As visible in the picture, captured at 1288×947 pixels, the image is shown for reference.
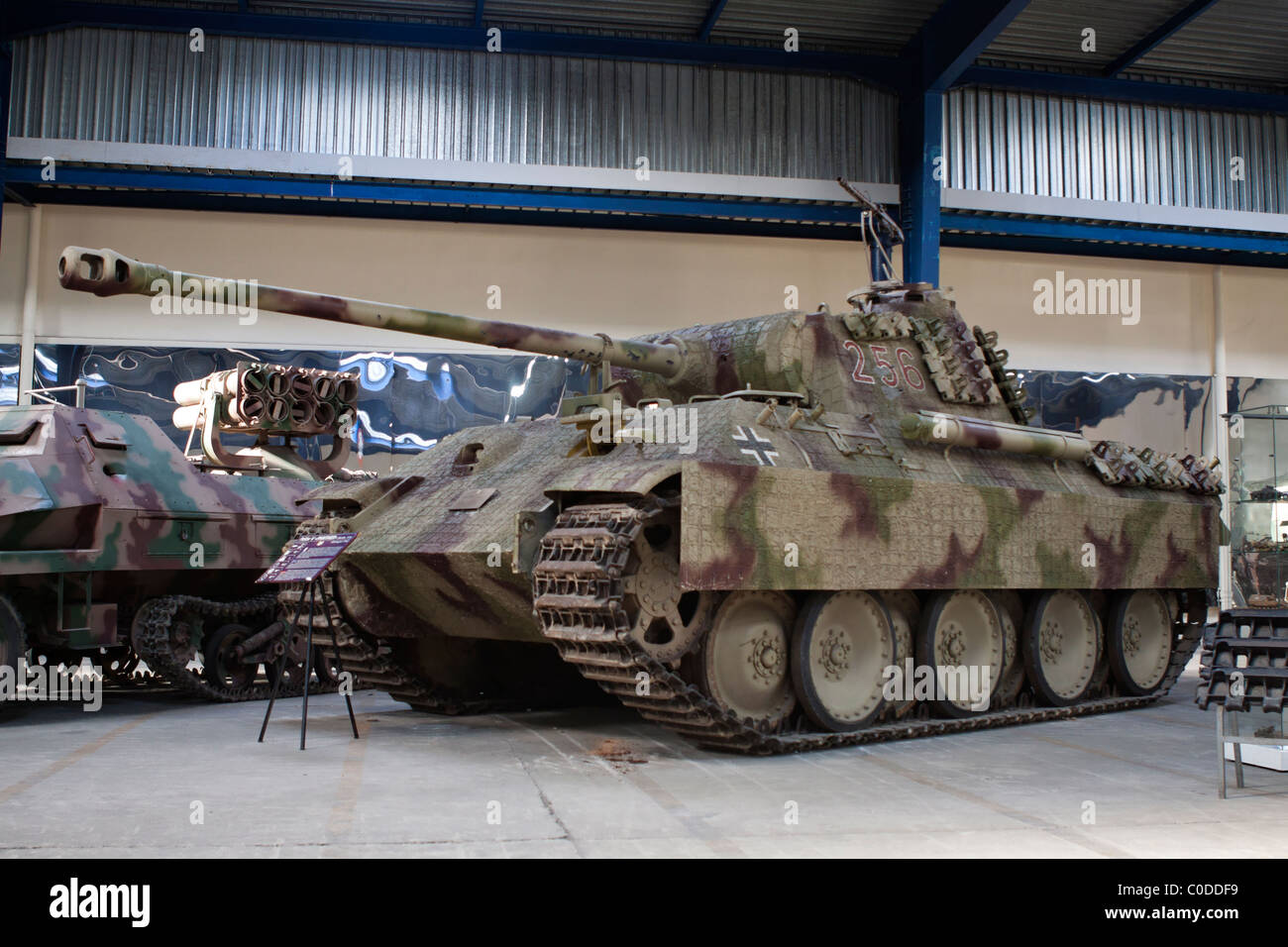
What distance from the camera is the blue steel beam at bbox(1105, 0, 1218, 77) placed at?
16953mm

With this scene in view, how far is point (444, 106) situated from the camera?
56.2ft

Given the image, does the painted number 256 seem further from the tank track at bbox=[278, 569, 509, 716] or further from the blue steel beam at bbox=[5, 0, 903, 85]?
the blue steel beam at bbox=[5, 0, 903, 85]

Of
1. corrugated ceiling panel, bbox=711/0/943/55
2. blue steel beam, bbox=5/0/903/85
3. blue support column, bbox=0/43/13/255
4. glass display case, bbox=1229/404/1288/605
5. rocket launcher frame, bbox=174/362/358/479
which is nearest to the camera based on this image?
rocket launcher frame, bbox=174/362/358/479

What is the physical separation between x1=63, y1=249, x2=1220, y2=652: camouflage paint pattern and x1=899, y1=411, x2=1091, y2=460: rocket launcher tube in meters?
0.04

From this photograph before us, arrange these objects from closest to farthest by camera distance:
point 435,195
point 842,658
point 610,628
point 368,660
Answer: point 610,628, point 842,658, point 368,660, point 435,195

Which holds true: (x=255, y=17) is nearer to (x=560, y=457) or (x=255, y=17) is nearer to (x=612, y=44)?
(x=612, y=44)

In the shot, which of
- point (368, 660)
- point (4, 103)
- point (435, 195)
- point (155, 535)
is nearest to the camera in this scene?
point (368, 660)

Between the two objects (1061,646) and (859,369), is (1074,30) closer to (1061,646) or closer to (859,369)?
(859,369)

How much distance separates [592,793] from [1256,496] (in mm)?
15933

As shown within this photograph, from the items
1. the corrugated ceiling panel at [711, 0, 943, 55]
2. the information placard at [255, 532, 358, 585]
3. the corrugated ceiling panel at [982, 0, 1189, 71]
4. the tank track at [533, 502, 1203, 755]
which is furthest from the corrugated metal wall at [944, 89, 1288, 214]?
the information placard at [255, 532, 358, 585]

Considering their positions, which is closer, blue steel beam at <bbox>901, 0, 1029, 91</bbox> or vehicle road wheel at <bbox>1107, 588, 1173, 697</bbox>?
vehicle road wheel at <bbox>1107, 588, 1173, 697</bbox>

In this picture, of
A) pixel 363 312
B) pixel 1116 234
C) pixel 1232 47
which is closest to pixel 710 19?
pixel 1116 234

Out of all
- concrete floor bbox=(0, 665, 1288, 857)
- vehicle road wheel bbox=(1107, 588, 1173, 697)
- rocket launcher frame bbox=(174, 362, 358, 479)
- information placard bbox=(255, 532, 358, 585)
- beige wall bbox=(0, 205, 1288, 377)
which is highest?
beige wall bbox=(0, 205, 1288, 377)

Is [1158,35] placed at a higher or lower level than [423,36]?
higher
